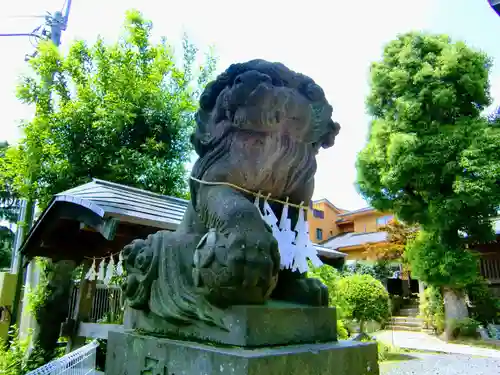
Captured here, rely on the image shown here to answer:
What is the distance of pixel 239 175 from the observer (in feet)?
5.80

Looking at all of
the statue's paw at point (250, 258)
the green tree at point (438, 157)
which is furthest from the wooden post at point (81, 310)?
the green tree at point (438, 157)

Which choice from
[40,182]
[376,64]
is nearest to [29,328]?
[40,182]

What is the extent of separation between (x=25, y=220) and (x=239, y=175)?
8.26m

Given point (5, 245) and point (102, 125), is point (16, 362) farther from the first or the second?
point (5, 245)

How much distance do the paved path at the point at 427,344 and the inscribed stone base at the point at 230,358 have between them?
9.38 meters

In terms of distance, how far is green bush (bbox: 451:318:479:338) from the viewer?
11.7m

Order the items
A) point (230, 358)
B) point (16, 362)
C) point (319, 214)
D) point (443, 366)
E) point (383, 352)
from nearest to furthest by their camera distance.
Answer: point (230, 358), point (16, 362), point (443, 366), point (383, 352), point (319, 214)

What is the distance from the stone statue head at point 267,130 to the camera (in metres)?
1.78

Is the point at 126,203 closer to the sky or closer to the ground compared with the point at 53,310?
closer to the sky

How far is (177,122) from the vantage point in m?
10.0

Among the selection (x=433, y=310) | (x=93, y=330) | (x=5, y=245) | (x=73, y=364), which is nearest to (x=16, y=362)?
(x=93, y=330)

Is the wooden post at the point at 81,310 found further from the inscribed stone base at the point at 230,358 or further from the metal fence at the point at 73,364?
the inscribed stone base at the point at 230,358

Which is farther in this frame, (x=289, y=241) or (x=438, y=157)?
(x=438, y=157)

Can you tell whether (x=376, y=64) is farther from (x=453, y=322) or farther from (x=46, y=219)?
(x=46, y=219)
